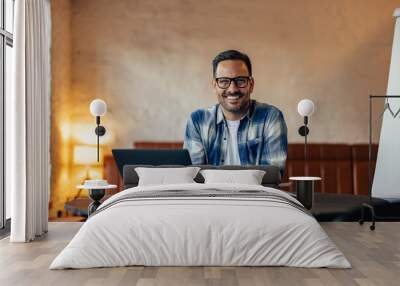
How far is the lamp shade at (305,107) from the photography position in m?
7.15

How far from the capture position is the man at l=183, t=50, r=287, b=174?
22.7 ft

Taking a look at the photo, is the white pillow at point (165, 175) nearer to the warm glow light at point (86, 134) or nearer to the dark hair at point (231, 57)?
the warm glow light at point (86, 134)

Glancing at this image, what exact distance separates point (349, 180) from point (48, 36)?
14.7ft

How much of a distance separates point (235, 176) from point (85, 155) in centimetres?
261

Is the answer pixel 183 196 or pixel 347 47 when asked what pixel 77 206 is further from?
pixel 347 47

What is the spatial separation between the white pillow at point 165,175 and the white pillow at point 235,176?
20 centimetres

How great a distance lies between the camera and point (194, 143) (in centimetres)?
726

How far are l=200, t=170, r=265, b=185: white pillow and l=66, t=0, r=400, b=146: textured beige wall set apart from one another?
1.77m

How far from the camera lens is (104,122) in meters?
7.59

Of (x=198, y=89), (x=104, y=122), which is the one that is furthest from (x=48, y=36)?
(x=198, y=89)

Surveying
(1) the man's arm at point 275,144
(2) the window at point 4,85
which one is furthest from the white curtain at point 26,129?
(1) the man's arm at point 275,144

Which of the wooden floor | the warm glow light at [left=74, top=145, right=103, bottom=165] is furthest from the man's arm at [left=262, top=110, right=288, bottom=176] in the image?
the wooden floor

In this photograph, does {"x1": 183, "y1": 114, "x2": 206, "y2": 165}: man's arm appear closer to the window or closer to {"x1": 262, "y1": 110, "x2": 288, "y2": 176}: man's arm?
{"x1": 262, "y1": 110, "x2": 288, "y2": 176}: man's arm

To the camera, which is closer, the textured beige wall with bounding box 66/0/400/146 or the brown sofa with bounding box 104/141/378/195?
the brown sofa with bounding box 104/141/378/195
